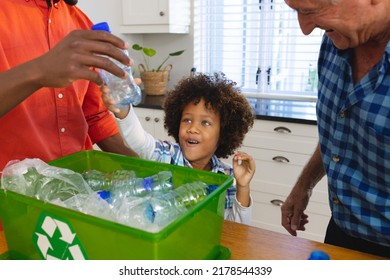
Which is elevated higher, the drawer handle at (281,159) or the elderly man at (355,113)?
the elderly man at (355,113)

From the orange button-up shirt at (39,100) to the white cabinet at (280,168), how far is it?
150cm

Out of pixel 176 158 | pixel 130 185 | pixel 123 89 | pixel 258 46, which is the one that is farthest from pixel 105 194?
pixel 258 46

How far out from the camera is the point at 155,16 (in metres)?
2.89

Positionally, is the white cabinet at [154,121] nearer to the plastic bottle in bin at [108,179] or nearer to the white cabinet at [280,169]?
the white cabinet at [280,169]

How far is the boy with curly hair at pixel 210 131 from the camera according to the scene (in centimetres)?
111

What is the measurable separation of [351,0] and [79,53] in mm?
566

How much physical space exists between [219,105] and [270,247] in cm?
60

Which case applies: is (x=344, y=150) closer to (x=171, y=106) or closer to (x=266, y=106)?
(x=171, y=106)

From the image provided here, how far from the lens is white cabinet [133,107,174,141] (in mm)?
2730

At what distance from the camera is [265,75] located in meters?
3.08

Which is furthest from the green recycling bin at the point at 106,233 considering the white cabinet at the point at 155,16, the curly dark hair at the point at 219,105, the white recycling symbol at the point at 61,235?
the white cabinet at the point at 155,16

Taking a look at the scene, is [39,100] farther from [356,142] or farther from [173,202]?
[356,142]

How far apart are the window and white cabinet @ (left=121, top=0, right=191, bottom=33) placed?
0.15 metres
